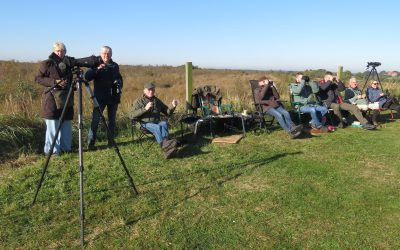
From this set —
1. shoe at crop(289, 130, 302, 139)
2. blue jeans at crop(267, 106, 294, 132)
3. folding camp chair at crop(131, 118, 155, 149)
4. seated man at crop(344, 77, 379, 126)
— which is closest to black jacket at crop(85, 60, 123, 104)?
folding camp chair at crop(131, 118, 155, 149)

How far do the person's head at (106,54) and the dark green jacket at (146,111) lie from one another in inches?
34.1

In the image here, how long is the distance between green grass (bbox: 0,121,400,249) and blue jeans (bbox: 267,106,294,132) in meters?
1.13

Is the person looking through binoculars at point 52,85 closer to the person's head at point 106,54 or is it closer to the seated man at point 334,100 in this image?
the person's head at point 106,54

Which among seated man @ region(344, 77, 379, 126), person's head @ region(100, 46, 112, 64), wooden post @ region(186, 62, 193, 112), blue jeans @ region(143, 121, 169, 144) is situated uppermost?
person's head @ region(100, 46, 112, 64)

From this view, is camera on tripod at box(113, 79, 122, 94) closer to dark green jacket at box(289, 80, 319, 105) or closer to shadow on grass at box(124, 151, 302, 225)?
shadow on grass at box(124, 151, 302, 225)

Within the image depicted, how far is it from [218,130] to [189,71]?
5.73 ft

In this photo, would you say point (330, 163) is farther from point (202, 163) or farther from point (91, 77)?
point (91, 77)

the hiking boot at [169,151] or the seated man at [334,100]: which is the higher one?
the seated man at [334,100]

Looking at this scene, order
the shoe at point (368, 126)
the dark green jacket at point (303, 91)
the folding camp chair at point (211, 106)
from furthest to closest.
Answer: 1. the dark green jacket at point (303, 91)
2. the shoe at point (368, 126)
3. the folding camp chair at point (211, 106)

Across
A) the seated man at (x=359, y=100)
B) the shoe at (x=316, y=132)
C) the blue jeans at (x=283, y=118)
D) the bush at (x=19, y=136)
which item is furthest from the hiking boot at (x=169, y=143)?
the seated man at (x=359, y=100)

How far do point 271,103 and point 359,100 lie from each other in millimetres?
2705

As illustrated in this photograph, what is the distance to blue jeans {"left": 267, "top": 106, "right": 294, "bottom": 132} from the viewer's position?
25.3 ft

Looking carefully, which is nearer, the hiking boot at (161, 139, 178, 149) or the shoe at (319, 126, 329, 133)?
the hiking boot at (161, 139, 178, 149)

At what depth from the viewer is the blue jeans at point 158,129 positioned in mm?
6301
